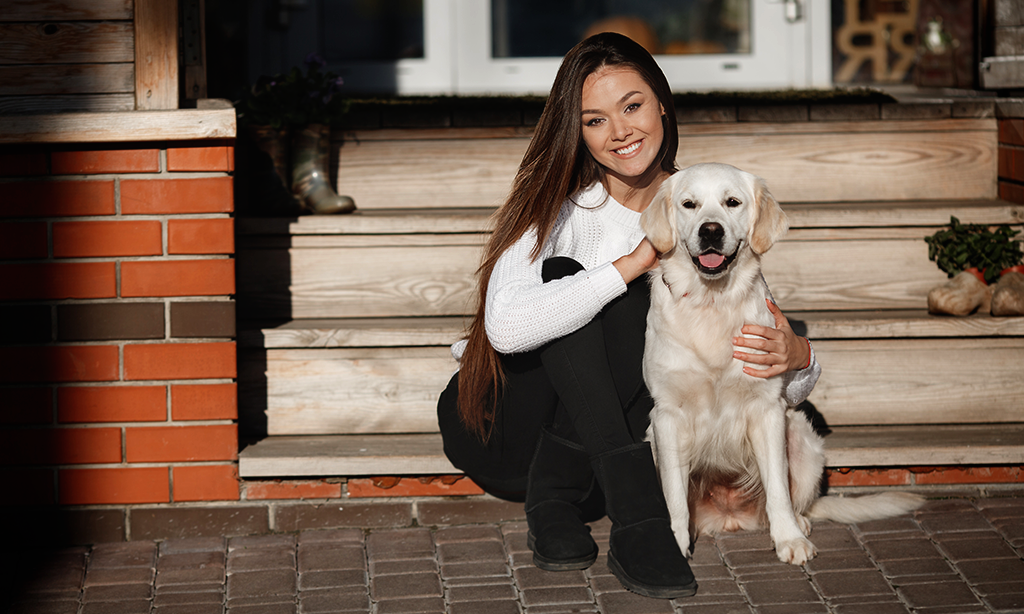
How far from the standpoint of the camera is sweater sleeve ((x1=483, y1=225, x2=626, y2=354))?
7.51 ft

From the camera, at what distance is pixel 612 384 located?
2.35 metres

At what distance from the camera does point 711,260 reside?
230 cm

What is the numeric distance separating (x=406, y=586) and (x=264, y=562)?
0.43 metres

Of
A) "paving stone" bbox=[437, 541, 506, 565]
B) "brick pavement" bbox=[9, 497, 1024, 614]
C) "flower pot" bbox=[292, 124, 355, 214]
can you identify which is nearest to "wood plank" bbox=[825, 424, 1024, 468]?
"brick pavement" bbox=[9, 497, 1024, 614]

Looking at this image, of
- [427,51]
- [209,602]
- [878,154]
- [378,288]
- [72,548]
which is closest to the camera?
[209,602]

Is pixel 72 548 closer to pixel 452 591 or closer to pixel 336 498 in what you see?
pixel 336 498

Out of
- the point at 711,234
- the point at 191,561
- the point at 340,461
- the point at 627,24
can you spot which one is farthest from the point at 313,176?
the point at 627,24

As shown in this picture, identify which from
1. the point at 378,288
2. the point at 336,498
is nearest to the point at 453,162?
the point at 378,288

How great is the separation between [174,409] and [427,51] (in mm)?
3402

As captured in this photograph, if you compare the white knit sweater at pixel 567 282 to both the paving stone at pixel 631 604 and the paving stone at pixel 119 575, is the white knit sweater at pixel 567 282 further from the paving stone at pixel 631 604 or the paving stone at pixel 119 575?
the paving stone at pixel 119 575

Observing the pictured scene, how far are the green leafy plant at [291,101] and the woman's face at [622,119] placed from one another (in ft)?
3.90

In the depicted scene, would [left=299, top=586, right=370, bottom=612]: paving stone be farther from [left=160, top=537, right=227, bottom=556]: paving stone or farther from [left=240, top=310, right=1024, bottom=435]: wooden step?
[left=240, top=310, right=1024, bottom=435]: wooden step

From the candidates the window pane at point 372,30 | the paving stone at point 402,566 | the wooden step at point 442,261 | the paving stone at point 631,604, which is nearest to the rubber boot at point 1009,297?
the wooden step at point 442,261

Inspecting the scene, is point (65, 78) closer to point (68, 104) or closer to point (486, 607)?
point (68, 104)
